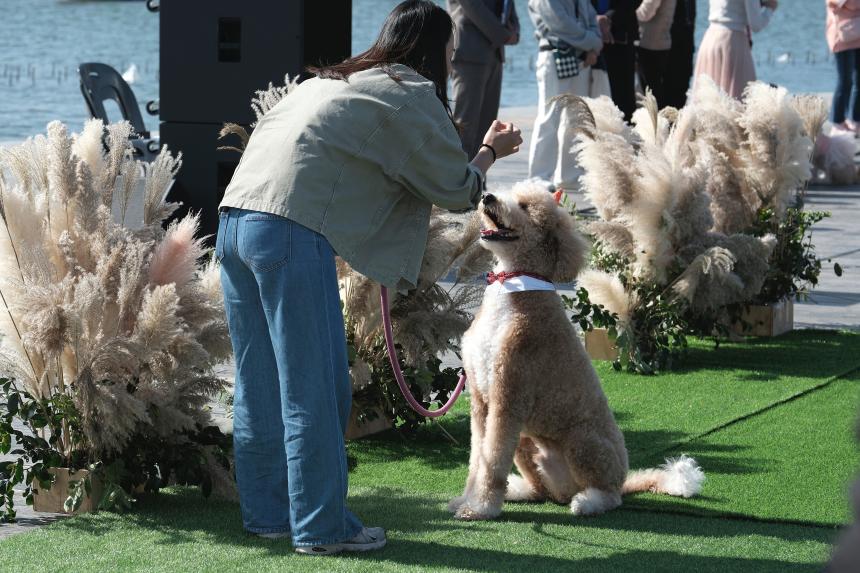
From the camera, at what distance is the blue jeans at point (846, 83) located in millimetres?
14312

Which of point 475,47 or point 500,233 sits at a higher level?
point 475,47

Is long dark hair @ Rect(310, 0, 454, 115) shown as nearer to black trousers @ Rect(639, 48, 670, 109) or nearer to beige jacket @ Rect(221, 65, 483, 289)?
beige jacket @ Rect(221, 65, 483, 289)

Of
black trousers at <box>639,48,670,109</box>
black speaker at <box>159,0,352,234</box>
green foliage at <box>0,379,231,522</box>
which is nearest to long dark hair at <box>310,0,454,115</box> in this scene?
green foliage at <box>0,379,231,522</box>

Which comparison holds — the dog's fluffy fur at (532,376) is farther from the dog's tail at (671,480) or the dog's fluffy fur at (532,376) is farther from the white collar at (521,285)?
the dog's tail at (671,480)

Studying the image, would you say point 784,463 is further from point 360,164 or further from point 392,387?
point 360,164

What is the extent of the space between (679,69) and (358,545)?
9862 millimetres

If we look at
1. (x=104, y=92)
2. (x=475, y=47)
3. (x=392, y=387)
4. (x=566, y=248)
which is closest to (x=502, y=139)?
(x=566, y=248)

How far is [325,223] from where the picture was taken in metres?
3.79

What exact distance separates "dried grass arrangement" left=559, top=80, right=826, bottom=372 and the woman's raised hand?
1950 millimetres

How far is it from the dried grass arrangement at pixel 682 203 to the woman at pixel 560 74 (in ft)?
9.77

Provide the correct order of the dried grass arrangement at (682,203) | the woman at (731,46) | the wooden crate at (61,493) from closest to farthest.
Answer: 1. the wooden crate at (61,493)
2. the dried grass arrangement at (682,203)
3. the woman at (731,46)

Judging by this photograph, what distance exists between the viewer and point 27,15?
51.2 metres

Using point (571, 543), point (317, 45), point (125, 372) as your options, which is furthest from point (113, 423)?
point (317, 45)

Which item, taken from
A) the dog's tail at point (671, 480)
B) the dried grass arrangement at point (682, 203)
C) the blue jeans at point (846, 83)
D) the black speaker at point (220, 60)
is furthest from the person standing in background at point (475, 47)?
the dog's tail at point (671, 480)
